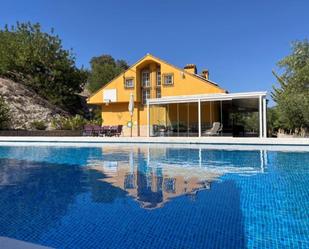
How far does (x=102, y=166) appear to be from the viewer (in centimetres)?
1092

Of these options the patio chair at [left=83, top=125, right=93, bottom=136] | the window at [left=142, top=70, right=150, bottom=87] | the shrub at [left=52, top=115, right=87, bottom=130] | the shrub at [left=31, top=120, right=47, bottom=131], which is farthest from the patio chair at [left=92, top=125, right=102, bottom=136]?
the shrub at [left=31, top=120, right=47, bottom=131]

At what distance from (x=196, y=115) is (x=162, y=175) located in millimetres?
14724

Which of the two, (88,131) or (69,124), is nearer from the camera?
(88,131)

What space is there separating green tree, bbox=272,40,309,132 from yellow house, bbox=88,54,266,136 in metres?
2.08

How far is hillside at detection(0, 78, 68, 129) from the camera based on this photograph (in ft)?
103

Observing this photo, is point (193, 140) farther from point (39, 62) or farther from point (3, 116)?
point (39, 62)

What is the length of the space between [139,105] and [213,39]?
899cm

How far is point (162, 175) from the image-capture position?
9.11m

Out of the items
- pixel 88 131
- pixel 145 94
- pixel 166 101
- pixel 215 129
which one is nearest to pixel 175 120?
pixel 166 101

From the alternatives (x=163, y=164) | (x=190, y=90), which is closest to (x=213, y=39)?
(x=190, y=90)

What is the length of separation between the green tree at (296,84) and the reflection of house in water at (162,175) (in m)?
9.22

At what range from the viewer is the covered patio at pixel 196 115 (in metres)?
22.0

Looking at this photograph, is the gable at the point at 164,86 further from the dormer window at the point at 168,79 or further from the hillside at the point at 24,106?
the hillside at the point at 24,106

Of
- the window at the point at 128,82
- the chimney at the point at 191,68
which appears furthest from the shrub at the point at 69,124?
the chimney at the point at 191,68
